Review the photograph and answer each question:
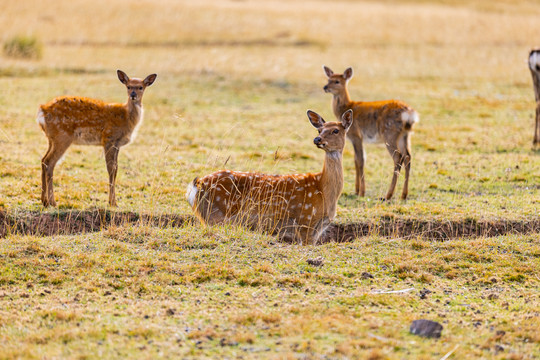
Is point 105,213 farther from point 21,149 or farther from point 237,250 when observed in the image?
point 21,149

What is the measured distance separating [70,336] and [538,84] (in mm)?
12027

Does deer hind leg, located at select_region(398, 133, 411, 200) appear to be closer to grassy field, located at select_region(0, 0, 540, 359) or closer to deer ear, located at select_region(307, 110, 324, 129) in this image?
grassy field, located at select_region(0, 0, 540, 359)

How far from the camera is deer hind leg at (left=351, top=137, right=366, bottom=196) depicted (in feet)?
34.3

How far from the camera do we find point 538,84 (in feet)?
47.7

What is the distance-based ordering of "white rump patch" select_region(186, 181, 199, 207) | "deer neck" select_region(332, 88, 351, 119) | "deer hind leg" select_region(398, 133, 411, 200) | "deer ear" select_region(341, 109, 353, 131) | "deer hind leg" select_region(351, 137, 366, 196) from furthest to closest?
"deer neck" select_region(332, 88, 351, 119), "deer hind leg" select_region(398, 133, 411, 200), "deer hind leg" select_region(351, 137, 366, 196), "deer ear" select_region(341, 109, 353, 131), "white rump patch" select_region(186, 181, 199, 207)

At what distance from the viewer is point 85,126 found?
952cm

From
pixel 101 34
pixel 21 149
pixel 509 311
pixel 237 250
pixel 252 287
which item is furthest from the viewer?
pixel 101 34

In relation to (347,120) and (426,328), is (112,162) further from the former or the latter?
(426,328)

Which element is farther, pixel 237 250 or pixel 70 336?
pixel 237 250

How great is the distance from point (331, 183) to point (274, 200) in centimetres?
72

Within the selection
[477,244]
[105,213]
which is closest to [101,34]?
[105,213]

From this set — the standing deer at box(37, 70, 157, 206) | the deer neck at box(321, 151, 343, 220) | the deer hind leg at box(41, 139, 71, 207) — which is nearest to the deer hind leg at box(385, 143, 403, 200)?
the deer neck at box(321, 151, 343, 220)

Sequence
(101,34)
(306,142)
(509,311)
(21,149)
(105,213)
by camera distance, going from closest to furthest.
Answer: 1. (509,311)
2. (105,213)
3. (21,149)
4. (306,142)
5. (101,34)

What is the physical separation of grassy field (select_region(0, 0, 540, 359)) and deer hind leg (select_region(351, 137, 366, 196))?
0.59 feet
